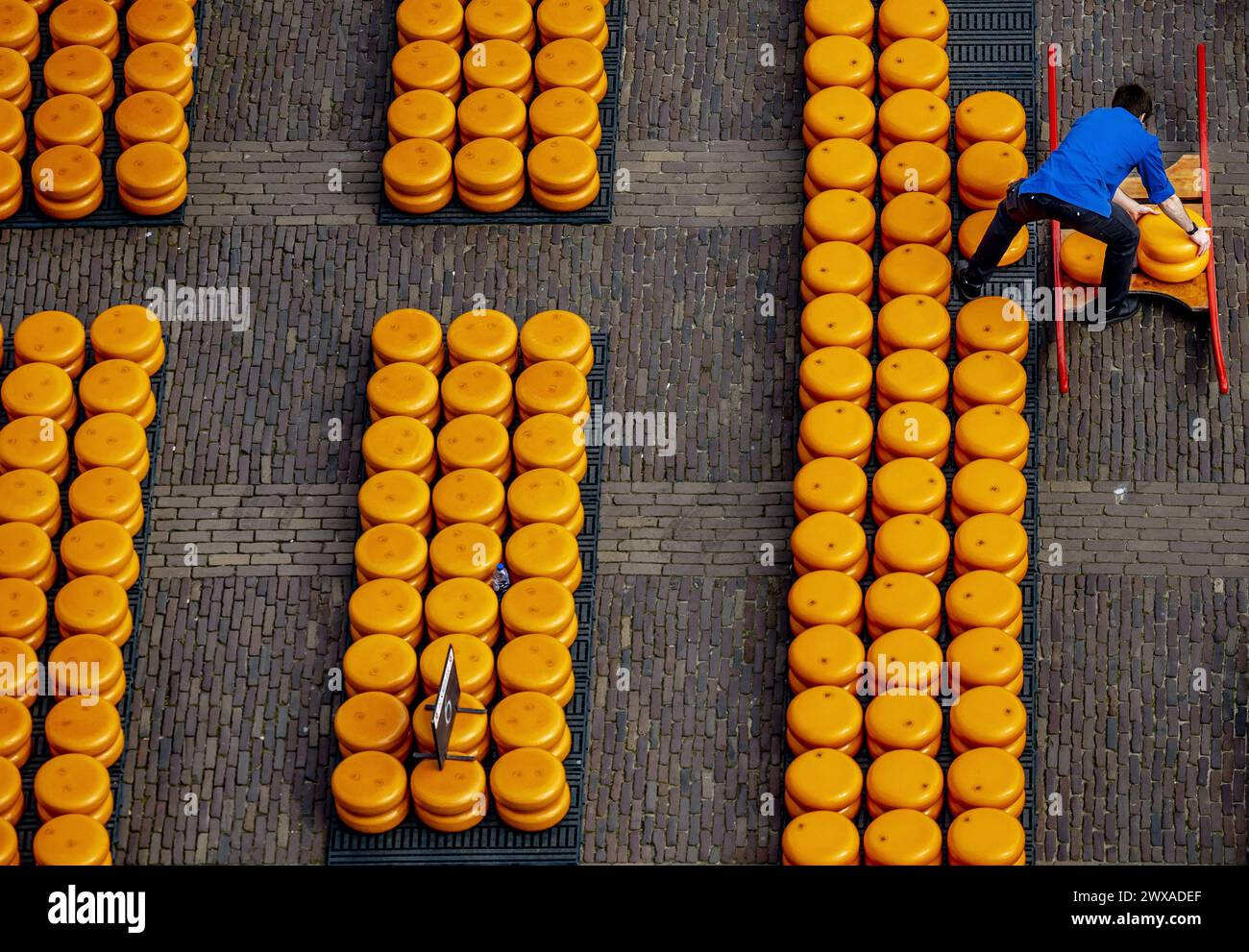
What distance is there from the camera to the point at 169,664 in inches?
814

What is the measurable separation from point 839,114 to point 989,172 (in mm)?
1570

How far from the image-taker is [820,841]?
1909cm

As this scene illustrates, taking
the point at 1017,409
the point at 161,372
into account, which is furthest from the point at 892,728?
the point at 161,372

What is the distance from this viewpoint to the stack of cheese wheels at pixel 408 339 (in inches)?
839

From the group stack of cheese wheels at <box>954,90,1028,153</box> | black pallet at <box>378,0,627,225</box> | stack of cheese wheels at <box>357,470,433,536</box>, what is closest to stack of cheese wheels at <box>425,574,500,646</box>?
stack of cheese wheels at <box>357,470,433,536</box>

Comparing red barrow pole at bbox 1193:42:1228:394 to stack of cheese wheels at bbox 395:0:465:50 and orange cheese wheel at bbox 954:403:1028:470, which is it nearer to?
orange cheese wheel at bbox 954:403:1028:470

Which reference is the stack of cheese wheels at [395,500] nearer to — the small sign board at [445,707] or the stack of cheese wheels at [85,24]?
the small sign board at [445,707]

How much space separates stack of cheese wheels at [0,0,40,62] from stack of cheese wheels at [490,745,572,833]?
930 cm

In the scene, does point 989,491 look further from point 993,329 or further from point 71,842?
point 71,842

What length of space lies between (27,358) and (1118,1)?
11.4m

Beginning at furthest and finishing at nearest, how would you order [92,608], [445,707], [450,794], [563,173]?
[563,173], [92,608], [450,794], [445,707]

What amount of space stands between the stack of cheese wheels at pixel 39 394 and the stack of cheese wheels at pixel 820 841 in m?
7.50

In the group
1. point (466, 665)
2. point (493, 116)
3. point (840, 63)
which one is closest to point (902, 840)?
point (466, 665)

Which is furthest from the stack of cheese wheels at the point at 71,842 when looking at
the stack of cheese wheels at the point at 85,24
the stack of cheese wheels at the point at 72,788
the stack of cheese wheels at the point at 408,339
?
the stack of cheese wheels at the point at 85,24
